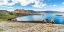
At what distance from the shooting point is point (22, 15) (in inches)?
62.0

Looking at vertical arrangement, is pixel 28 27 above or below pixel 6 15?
below

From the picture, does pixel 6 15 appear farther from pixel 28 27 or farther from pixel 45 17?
pixel 45 17

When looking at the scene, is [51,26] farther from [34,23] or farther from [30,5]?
[30,5]

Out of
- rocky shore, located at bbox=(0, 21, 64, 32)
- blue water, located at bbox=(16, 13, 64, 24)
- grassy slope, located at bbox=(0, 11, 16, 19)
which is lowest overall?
rocky shore, located at bbox=(0, 21, 64, 32)

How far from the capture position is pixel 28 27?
1546 millimetres

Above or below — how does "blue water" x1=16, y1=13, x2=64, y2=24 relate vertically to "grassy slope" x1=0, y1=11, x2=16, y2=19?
below

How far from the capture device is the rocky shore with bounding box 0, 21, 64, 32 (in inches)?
59.9

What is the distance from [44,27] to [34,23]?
6.4 inches

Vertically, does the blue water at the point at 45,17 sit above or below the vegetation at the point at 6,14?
below

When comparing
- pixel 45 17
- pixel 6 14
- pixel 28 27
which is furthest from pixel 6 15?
pixel 45 17

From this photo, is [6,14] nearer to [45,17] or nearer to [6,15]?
[6,15]

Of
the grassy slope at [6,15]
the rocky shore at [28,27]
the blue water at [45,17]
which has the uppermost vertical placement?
→ the grassy slope at [6,15]

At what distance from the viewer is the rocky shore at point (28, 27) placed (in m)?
1.52

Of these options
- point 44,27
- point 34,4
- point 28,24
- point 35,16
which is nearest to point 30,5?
point 34,4
